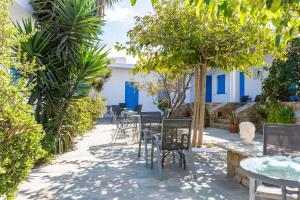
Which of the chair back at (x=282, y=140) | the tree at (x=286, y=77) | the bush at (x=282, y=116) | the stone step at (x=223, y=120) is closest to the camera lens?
the chair back at (x=282, y=140)

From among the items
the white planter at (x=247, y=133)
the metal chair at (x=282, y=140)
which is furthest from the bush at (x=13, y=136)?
the white planter at (x=247, y=133)

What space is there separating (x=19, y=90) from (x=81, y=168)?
304 centimetres

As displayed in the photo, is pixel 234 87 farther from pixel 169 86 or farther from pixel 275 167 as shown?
pixel 275 167

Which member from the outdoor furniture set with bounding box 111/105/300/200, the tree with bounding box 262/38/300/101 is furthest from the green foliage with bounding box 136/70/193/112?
the outdoor furniture set with bounding box 111/105/300/200

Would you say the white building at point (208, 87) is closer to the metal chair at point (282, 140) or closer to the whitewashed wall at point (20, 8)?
the whitewashed wall at point (20, 8)

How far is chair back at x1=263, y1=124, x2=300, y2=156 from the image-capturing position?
3.17 m

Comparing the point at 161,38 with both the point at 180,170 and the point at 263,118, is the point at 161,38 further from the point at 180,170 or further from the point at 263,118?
the point at 263,118

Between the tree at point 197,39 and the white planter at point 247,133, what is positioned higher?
the tree at point 197,39

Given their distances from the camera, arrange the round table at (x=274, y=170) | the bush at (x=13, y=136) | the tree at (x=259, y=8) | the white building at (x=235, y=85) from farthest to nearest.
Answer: the white building at (x=235, y=85), the bush at (x=13, y=136), the tree at (x=259, y=8), the round table at (x=274, y=170)

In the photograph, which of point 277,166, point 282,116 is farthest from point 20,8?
point 282,116

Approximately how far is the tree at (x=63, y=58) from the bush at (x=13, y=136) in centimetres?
302

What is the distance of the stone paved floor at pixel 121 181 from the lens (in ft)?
13.3

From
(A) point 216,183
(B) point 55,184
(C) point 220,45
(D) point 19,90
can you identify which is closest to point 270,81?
(C) point 220,45

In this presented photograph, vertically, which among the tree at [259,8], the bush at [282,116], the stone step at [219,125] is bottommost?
the stone step at [219,125]
